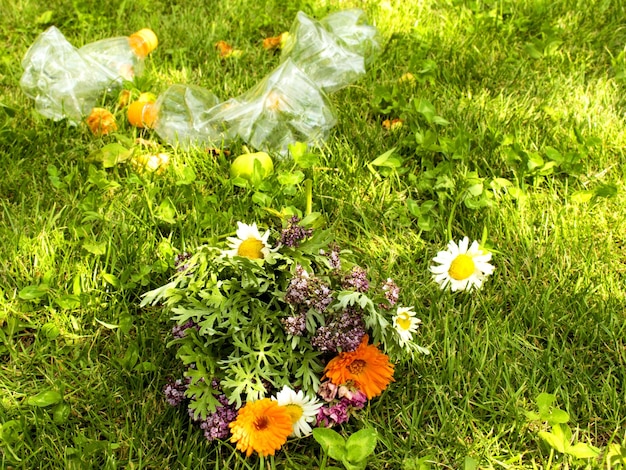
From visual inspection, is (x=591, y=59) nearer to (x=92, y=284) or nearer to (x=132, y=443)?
(x=92, y=284)

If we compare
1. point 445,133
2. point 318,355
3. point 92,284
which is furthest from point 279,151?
point 318,355

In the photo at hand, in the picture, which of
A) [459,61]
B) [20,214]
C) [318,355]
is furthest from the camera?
[459,61]

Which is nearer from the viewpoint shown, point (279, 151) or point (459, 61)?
point (279, 151)

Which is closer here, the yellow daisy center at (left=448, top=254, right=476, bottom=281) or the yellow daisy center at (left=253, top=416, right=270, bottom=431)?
the yellow daisy center at (left=253, top=416, right=270, bottom=431)

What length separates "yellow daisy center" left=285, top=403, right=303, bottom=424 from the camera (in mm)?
1545

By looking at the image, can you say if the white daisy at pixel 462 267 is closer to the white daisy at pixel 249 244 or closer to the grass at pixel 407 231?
the grass at pixel 407 231

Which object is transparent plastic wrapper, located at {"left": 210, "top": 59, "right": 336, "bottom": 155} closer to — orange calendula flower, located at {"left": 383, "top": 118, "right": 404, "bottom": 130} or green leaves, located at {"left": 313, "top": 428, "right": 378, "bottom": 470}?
orange calendula flower, located at {"left": 383, "top": 118, "right": 404, "bottom": 130}

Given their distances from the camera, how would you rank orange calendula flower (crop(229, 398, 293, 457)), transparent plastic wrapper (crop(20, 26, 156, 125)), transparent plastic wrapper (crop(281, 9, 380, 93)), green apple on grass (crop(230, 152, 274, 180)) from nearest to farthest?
orange calendula flower (crop(229, 398, 293, 457))
green apple on grass (crop(230, 152, 274, 180))
transparent plastic wrapper (crop(20, 26, 156, 125))
transparent plastic wrapper (crop(281, 9, 380, 93))

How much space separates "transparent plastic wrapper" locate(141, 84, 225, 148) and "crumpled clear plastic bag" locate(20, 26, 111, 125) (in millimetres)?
330

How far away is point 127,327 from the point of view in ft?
6.01

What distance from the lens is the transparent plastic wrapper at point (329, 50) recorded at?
2822 millimetres

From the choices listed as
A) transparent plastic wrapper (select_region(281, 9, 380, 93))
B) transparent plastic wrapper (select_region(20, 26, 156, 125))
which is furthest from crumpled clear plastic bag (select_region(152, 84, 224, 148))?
transparent plastic wrapper (select_region(281, 9, 380, 93))

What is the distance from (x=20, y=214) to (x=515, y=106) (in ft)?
6.24

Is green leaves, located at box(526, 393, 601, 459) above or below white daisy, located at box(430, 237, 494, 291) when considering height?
below
